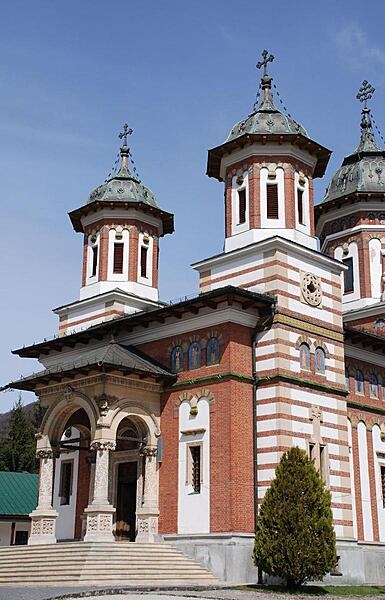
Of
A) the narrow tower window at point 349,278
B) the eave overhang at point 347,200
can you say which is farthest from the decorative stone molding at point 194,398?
the eave overhang at point 347,200

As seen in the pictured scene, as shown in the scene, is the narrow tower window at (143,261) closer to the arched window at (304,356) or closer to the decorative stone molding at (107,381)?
the decorative stone molding at (107,381)

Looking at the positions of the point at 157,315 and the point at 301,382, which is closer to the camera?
the point at 301,382

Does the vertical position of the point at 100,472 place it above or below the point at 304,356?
below

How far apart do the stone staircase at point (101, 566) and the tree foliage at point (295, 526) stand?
85.8 inches

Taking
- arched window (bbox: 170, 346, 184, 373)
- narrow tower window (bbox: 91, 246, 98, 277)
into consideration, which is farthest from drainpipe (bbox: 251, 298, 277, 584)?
narrow tower window (bbox: 91, 246, 98, 277)

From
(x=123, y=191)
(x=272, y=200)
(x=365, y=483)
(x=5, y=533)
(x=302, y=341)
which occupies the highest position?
(x=123, y=191)

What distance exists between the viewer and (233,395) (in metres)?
24.7

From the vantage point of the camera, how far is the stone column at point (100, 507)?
2341 cm

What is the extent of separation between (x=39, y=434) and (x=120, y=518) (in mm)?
4076

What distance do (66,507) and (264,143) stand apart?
49.6 feet

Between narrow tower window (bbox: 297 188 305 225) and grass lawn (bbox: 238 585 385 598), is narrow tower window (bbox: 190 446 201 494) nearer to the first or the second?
grass lawn (bbox: 238 585 385 598)

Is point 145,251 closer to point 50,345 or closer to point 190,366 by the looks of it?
point 50,345

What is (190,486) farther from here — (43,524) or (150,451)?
(43,524)

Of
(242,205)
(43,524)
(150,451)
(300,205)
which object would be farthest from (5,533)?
(300,205)
